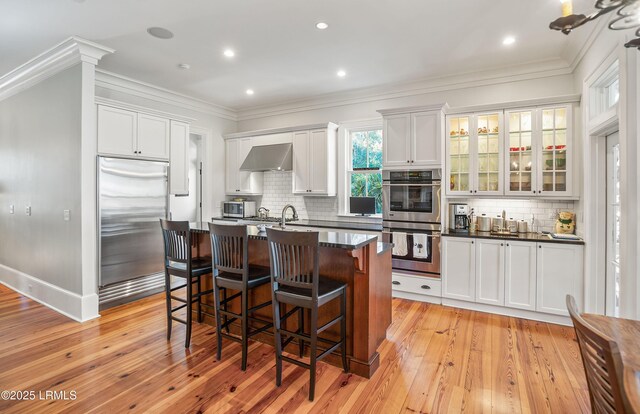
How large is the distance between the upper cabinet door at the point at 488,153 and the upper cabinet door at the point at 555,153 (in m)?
0.42

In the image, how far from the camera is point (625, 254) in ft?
8.25

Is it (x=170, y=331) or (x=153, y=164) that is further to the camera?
(x=153, y=164)

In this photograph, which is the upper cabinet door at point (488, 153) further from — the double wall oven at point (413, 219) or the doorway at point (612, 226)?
the doorway at point (612, 226)

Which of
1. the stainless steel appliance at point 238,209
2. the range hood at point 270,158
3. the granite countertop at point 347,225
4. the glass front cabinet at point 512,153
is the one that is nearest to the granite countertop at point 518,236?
the glass front cabinet at point 512,153

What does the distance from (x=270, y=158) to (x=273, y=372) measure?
12.4 feet

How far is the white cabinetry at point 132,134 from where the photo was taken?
396 centimetres

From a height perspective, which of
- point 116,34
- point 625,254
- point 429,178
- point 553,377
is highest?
point 116,34

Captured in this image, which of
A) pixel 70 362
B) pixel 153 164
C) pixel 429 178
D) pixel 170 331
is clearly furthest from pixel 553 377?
pixel 153 164

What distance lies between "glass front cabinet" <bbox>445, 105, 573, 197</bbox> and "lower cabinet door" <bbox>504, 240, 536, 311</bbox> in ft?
2.23

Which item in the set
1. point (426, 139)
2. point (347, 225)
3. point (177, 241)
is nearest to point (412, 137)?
point (426, 139)

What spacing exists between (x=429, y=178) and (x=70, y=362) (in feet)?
13.6

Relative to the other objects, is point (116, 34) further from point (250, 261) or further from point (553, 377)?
point (553, 377)

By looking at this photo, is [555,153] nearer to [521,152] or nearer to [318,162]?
[521,152]

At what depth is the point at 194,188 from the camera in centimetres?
593
